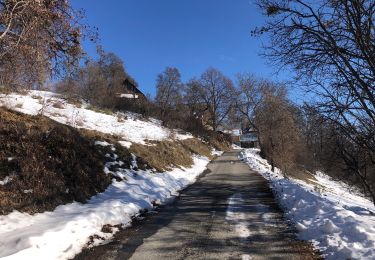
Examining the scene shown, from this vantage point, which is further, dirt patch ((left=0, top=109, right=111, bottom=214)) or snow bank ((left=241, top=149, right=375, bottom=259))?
dirt patch ((left=0, top=109, right=111, bottom=214))

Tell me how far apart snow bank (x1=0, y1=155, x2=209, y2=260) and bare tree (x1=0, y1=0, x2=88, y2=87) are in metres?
3.75

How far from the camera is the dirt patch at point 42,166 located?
952 cm

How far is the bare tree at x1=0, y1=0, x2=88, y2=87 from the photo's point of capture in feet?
27.7

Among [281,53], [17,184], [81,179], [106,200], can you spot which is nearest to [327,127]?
[281,53]

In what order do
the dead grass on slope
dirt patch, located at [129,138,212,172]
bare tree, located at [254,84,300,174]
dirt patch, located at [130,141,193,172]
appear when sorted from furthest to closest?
1. the dead grass on slope
2. bare tree, located at [254,84,300,174]
3. dirt patch, located at [130,141,193,172]
4. dirt patch, located at [129,138,212,172]

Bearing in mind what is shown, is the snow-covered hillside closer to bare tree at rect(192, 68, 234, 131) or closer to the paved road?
the paved road

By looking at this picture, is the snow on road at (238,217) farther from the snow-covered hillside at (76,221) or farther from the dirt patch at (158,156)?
the dirt patch at (158,156)

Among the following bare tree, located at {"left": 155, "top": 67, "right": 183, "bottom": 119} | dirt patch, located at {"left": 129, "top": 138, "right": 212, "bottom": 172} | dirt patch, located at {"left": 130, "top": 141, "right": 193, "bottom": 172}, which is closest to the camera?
dirt patch, located at {"left": 129, "top": 138, "right": 212, "bottom": 172}

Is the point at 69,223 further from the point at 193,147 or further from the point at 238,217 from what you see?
the point at 193,147

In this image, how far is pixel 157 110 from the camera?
2077 inches

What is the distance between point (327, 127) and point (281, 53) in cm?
295

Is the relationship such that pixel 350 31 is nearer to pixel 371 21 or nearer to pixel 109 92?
pixel 371 21

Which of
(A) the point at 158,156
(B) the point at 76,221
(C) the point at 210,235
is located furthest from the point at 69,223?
(A) the point at 158,156

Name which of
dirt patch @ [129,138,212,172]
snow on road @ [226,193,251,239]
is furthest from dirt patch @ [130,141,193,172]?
snow on road @ [226,193,251,239]
